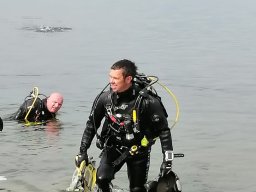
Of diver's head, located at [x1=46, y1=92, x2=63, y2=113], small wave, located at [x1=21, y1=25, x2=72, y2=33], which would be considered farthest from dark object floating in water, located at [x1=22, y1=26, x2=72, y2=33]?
diver's head, located at [x1=46, y1=92, x2=63, y2=113]

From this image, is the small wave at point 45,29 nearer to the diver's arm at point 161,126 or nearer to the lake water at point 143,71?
the lake water at point 143,71

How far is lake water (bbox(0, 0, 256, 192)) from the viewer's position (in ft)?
37.0

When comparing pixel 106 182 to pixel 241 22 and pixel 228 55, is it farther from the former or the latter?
pixel 241 22

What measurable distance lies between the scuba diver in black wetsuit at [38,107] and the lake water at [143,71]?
0.33 metres

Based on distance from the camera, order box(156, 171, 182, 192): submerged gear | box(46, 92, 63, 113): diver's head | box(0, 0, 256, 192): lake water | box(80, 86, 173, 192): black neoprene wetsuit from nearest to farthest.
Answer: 1. box(156, 171, 182, 192): submerged gear
2. box(80, 86, 173, 192): black neoprene wetsuit
3. box(0, 0, 256, 192): lake water
4. box(46, 92, 63, 113): diver's head

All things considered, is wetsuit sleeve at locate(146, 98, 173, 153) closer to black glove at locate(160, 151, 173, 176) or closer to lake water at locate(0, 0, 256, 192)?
black glove at locate(160, 151, 173, 176)

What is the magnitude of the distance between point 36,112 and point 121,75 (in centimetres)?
815

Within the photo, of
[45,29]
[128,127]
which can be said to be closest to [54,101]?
[128,127]

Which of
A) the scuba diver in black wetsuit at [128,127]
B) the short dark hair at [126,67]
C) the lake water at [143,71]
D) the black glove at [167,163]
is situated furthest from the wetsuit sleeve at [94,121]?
the lake water at [143,71]

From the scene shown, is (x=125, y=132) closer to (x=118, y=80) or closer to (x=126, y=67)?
(x=118, y=80)

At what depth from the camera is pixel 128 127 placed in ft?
23.0

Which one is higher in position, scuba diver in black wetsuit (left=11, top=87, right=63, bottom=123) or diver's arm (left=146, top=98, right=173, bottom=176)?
diver's arm (left=146, top=98, right=173, bottom=176)

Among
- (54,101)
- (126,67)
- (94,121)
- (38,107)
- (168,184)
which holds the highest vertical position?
(126,67)

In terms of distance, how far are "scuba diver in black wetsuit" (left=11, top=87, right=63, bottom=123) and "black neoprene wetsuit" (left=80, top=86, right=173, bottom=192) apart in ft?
23.7
